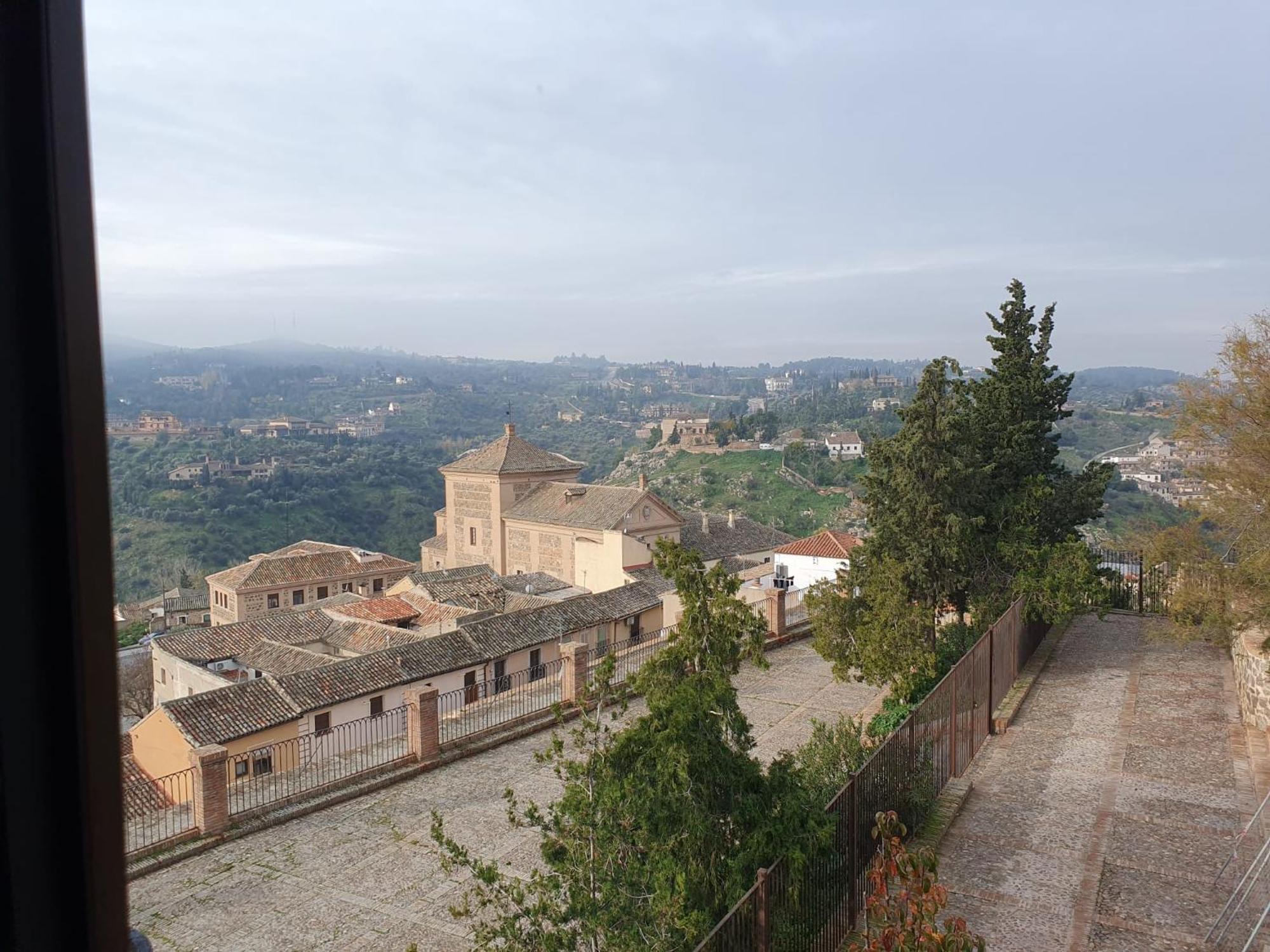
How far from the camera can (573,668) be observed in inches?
475

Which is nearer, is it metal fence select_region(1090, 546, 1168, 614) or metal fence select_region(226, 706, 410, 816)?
metal fence select_region(226, 706, 410, 816)

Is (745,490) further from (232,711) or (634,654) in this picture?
(232,711)

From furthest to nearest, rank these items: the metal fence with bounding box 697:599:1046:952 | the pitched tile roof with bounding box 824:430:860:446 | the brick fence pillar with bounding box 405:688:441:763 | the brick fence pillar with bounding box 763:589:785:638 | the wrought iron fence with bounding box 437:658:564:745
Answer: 1. the pitched tile roof with bounding box 824:430:860:446
2. the brick fence pillar with bounding box 763:589:785:638
3. the wrought iron fence with bounding box 437:658:564:745
4. the brick fence pillar with bounding box 405:688:441:763
5. the metal fence with bounding box 697:599:1046:952

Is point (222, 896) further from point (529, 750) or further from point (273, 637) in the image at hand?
point (273, 637)

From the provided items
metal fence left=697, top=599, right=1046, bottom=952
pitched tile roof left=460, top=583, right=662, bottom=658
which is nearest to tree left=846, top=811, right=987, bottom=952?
metal fence left=697, top=599, right=1046, bottom=952

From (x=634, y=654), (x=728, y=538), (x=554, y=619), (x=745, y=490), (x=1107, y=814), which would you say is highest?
(x=1107, y=814)

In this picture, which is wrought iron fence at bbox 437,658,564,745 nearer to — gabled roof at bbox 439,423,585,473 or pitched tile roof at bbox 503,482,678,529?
pitched tile roof at bbox 503,482,678,529

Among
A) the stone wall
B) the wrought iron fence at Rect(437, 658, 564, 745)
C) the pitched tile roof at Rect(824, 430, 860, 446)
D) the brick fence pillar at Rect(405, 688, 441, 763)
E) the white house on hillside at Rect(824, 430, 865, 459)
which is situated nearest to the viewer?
the stone wall

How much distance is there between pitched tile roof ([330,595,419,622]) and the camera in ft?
72.0

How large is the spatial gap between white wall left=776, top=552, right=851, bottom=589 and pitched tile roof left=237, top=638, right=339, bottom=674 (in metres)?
14.6

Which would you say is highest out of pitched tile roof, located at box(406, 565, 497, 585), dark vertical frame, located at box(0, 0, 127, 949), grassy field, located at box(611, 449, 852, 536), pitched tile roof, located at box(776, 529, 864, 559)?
dark vertical frame, located at box(0, 0, 127, 949)

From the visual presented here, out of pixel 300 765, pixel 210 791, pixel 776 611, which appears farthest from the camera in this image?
pixel 776 611

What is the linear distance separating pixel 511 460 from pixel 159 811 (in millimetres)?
25055

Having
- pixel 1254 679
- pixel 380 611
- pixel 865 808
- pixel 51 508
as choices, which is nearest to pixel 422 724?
pixel 865 808
